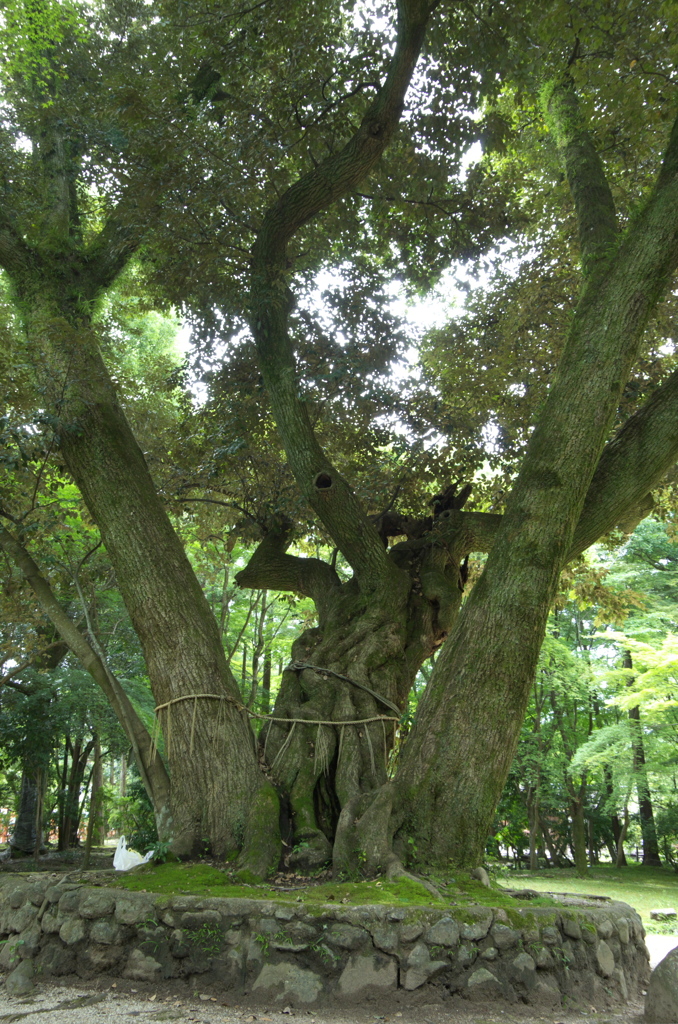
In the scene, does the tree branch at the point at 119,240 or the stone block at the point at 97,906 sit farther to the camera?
the tree branch at the point at 119,240

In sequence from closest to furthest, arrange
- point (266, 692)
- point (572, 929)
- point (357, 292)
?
point (572, 929)
point (357, 292)
point (266, 692)

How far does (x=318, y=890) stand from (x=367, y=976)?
53cm

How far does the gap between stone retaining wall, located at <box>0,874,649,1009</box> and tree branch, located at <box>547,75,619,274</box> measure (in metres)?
4.78

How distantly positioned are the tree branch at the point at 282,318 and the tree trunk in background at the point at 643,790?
10.8m

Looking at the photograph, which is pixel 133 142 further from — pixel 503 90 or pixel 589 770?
pixel 589 770

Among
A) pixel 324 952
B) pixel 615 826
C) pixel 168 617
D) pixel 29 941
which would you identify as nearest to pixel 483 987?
pixel 324 952

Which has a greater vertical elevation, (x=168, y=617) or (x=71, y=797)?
(x=168, y=617)

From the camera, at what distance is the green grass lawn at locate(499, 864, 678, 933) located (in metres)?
10.4

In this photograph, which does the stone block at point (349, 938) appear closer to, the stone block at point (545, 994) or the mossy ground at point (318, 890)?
the mossy ground at point (318, 890)

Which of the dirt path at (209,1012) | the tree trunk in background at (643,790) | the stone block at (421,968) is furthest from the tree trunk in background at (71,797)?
the tree trunk in background at (643,790)

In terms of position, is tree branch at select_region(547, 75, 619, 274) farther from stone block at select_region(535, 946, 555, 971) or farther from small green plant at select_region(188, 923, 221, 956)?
small green plant at select_region(188, 923, 221, 956)

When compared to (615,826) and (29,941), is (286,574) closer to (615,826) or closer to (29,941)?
(29,941)

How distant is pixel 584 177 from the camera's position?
6.14m

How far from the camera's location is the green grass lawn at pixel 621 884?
34.2 ft
